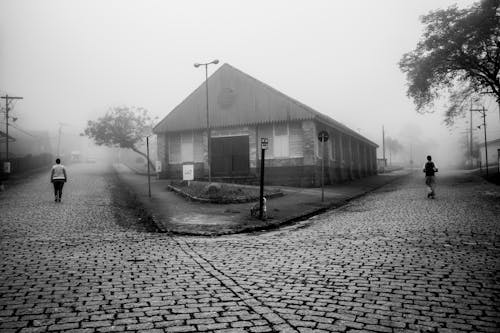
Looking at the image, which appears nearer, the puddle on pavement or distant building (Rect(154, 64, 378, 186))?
the puddle on pavement

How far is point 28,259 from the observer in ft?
20.4

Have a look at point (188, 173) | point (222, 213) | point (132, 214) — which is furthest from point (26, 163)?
point (222, 213)

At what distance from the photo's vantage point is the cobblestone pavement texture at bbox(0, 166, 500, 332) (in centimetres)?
361

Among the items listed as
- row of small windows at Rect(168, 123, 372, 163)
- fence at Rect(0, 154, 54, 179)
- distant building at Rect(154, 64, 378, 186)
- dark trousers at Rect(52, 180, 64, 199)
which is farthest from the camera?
fence at Rect(0, 154, 54, 179)

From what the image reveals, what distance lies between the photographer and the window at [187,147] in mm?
28234

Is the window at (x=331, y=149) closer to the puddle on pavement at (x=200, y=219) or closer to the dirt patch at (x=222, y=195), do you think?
the dirt patch at (x=222, y=195)

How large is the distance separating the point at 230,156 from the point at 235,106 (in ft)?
12.1

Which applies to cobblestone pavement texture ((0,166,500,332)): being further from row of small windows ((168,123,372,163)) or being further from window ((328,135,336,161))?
window ((328,135,336,161))

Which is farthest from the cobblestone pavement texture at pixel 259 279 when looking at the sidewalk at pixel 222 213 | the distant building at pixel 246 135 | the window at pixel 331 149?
the window at pixel 331 149

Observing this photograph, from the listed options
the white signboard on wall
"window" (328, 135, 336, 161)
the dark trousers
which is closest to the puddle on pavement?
the dark trousers

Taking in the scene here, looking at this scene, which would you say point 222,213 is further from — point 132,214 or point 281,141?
point 281,141

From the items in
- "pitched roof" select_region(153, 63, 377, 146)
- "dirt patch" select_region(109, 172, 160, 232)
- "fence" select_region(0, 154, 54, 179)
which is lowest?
"dirt patch" select_region(109, 172, 160, 232)

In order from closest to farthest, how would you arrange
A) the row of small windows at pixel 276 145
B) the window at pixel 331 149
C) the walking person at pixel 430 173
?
1. the walking person at pixel 430 173
2. the row of small windows at pixel 276 145
3. the window at pixel 331 149

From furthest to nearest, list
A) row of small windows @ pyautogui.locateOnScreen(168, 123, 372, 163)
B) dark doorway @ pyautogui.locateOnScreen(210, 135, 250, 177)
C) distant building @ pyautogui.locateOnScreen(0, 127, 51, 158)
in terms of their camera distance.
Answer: distant building @ pyautogui.locateOnScreen(0, 127, 51, 158)
dark doorway @ pyautogui.locateOnScreen(210, 135, 250, 177)
row of small windows @ pyautogui.locateOnScreen(168, 123, 372, 163)
